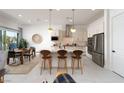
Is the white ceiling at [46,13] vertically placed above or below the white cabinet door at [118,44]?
above

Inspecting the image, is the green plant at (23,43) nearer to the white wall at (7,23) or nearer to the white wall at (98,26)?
the white wall at (7,23)

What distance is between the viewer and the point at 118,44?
584 cm

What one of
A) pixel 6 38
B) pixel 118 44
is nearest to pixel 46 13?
pixel 6 38

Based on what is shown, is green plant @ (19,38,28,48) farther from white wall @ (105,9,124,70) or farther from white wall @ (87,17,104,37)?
white wall @ (105,9,124,70)

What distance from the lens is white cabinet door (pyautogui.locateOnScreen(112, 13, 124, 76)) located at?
555cm

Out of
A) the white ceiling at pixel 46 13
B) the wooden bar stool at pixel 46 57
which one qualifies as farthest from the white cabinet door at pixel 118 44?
the wooden bar stool at pixel 46 57

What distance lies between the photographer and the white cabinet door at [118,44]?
5546 millimetres

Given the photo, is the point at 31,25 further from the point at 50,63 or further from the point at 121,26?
the point at 121,26

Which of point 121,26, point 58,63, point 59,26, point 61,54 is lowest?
point 58,63
